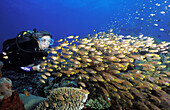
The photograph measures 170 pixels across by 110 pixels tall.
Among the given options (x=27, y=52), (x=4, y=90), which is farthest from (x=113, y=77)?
(x=27, y=52)

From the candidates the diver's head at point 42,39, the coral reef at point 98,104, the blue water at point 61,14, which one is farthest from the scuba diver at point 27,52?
the blue water at point 61,14

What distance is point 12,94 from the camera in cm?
235

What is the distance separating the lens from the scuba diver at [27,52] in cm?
375

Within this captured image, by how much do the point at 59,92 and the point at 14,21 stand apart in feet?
388

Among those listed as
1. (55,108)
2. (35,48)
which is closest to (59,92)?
(55,108)

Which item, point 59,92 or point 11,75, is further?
point 11,75

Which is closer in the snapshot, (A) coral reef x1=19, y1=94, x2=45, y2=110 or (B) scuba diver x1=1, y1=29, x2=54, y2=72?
(A) coral reef x1=19, y1=94, x2=45, y2=110

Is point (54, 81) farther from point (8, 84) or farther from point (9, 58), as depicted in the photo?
point (8, 84)

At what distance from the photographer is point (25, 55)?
3705 millimetres

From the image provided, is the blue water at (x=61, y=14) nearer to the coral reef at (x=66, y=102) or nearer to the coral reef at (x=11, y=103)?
the coral reef at (x=66, y=102)

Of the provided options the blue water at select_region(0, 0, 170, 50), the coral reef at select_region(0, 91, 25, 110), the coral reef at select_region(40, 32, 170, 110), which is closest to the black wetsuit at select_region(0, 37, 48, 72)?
the coral reef at select_region(40, 32, 170, 110)

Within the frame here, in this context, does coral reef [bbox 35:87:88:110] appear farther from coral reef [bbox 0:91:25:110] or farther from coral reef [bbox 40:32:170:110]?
coral reef [bbox 0:91:25:110]

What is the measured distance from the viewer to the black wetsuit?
12.3 ft

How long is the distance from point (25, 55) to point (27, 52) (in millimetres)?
145
